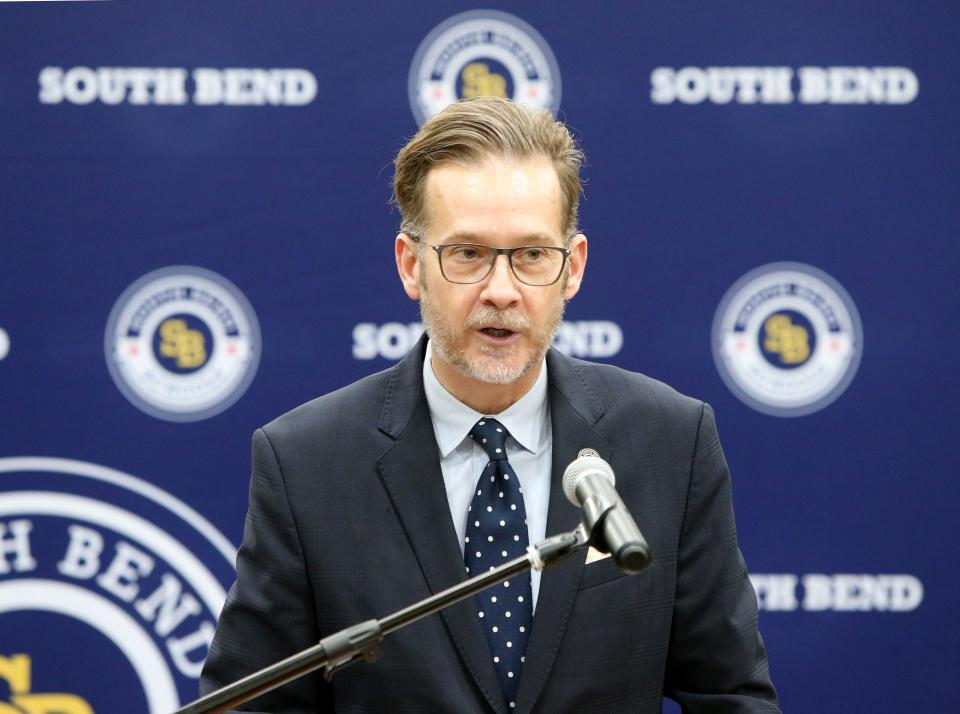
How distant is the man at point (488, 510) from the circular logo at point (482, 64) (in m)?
1.16

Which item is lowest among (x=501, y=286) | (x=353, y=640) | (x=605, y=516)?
(x=353, y=640)

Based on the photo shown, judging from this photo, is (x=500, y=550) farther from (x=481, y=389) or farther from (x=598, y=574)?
(x=481, y=389)

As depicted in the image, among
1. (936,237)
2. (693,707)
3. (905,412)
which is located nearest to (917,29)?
(936,237)

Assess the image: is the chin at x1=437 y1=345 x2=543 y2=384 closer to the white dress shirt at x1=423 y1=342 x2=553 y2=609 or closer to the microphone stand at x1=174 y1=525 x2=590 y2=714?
the white dress shirt at x1=423 y1=342 x2=553 y2=609

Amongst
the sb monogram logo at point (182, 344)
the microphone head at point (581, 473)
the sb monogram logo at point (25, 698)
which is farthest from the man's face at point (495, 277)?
the sb monogram logo at point (25, 698)

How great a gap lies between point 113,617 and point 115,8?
1.58 metres

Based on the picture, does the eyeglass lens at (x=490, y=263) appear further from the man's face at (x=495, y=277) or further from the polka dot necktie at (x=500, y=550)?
the polka dot necktie at (x=500, y=550)

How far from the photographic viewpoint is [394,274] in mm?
3129

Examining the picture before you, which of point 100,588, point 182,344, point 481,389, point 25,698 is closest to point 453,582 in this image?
point 481,389

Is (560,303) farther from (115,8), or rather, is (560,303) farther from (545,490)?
(115,8)

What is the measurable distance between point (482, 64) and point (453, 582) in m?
1.66

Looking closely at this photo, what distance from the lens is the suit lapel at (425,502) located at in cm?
180

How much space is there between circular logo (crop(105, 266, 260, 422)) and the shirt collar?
1229 millimetres

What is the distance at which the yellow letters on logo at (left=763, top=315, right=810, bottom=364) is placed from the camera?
3.15 metres
